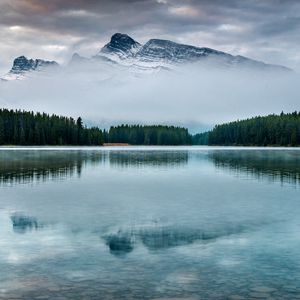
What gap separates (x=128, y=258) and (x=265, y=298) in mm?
5553

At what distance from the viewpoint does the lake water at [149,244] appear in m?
14.2

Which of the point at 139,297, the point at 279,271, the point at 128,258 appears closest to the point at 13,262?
the point at 128,258

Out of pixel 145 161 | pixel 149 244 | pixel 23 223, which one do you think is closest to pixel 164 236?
pixel 149 244

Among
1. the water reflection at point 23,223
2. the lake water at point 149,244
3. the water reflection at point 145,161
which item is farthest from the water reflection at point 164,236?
the water reflection at point 145,161

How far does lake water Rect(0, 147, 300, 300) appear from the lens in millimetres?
14195

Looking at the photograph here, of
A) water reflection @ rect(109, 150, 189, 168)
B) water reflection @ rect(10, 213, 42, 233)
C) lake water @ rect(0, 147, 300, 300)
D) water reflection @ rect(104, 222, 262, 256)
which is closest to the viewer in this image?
lake water @ rect(0, 147, 300, 300)

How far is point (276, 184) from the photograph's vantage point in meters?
44.3

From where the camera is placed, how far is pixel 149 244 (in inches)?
776

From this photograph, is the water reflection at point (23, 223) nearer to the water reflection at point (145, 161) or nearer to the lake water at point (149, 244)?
the lake water at point (149, 244)

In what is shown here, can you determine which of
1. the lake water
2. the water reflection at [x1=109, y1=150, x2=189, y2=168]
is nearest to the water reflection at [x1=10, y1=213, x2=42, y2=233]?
the lake water

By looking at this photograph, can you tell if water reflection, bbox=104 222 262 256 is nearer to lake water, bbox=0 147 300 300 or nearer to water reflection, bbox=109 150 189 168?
lake water, bbox=0 147 300 300

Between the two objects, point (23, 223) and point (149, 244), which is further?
point (23, 223)

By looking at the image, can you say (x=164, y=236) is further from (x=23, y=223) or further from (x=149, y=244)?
(x=23, y=223)

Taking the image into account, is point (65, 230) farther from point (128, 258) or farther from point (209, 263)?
point (209, 263)
